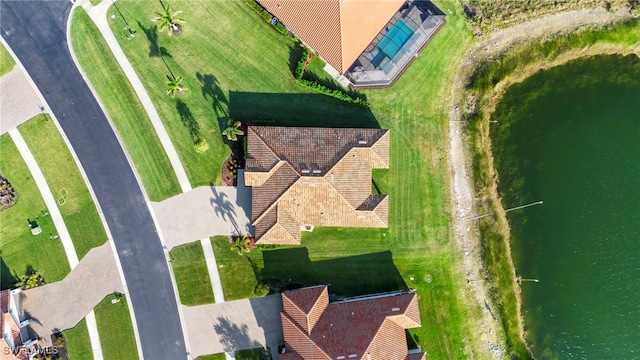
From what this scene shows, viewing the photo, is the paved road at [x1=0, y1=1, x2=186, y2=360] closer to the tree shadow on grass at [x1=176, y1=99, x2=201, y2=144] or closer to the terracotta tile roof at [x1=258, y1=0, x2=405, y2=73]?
the tree shadow on grass at [x1=176, y1=99, x2=201, y2=144]

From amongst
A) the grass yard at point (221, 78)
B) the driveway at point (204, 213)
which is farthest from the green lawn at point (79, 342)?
the grass yard at point (221, 78)

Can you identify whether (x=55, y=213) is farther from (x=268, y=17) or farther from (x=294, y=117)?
(x=268, y=17)

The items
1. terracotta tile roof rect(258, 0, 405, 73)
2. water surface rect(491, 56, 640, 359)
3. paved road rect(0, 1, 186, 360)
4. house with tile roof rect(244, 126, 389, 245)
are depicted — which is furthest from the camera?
water surface rect(491, 56, 640, 359)

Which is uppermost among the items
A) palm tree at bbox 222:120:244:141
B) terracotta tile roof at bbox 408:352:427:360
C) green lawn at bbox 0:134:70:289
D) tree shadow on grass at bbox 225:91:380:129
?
tree shadow on grass at bbox 225:91:380:129

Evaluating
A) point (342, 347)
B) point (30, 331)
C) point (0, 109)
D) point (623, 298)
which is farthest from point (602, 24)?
point (30, 331)

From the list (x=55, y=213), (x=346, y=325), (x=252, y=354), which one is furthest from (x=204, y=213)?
(x=346, y=325)

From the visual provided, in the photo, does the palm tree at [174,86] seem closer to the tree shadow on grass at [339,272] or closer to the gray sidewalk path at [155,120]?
the gray sidewalk path at [155,120]

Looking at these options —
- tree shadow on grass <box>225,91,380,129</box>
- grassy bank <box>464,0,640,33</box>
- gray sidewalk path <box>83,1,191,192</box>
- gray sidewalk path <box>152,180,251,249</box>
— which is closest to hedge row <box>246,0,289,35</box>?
tree shadow on grass <box>225,91,380,129</box>
